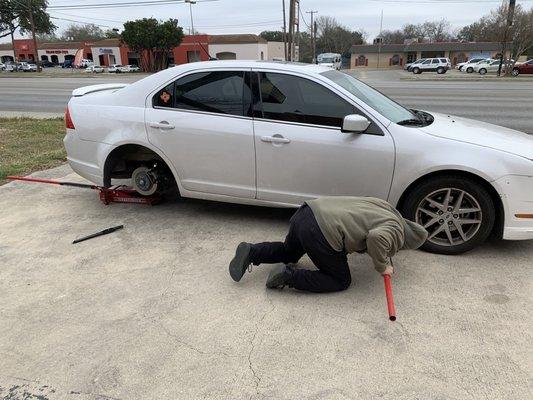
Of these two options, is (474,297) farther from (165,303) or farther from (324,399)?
(165,303)

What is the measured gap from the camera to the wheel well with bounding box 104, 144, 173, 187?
489cm

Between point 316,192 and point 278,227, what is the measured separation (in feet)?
1.96

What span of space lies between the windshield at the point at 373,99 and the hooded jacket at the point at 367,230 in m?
1.24

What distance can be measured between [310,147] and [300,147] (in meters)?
0.09

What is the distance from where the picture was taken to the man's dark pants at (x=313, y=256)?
3156 millimetres

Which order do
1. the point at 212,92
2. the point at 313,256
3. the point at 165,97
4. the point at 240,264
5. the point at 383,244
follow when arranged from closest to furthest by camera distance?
1. the point at 383,244
2. the point at 313,256
3. the point at 240,264
4. the point at 212,92
5. the point at 165,97

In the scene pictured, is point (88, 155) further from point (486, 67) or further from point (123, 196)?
point (486, 67)

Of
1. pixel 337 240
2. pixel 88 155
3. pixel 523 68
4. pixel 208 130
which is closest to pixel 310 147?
pixel 208 130

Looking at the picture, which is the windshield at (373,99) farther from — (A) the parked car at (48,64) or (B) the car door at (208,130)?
(A) the parked car at (48,64)

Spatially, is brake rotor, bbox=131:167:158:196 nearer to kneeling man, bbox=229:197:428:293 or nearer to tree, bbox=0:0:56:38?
kneeling man, bbox=229:197:428:293

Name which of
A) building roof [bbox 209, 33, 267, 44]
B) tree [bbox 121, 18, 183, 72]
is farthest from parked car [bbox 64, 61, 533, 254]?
building roof [bbox 209, 33, 267, 44]

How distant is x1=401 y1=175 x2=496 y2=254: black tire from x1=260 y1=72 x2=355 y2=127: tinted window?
34.5 inches

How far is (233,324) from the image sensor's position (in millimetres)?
3053

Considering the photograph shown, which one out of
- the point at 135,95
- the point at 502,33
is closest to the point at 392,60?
the point at 502,33
